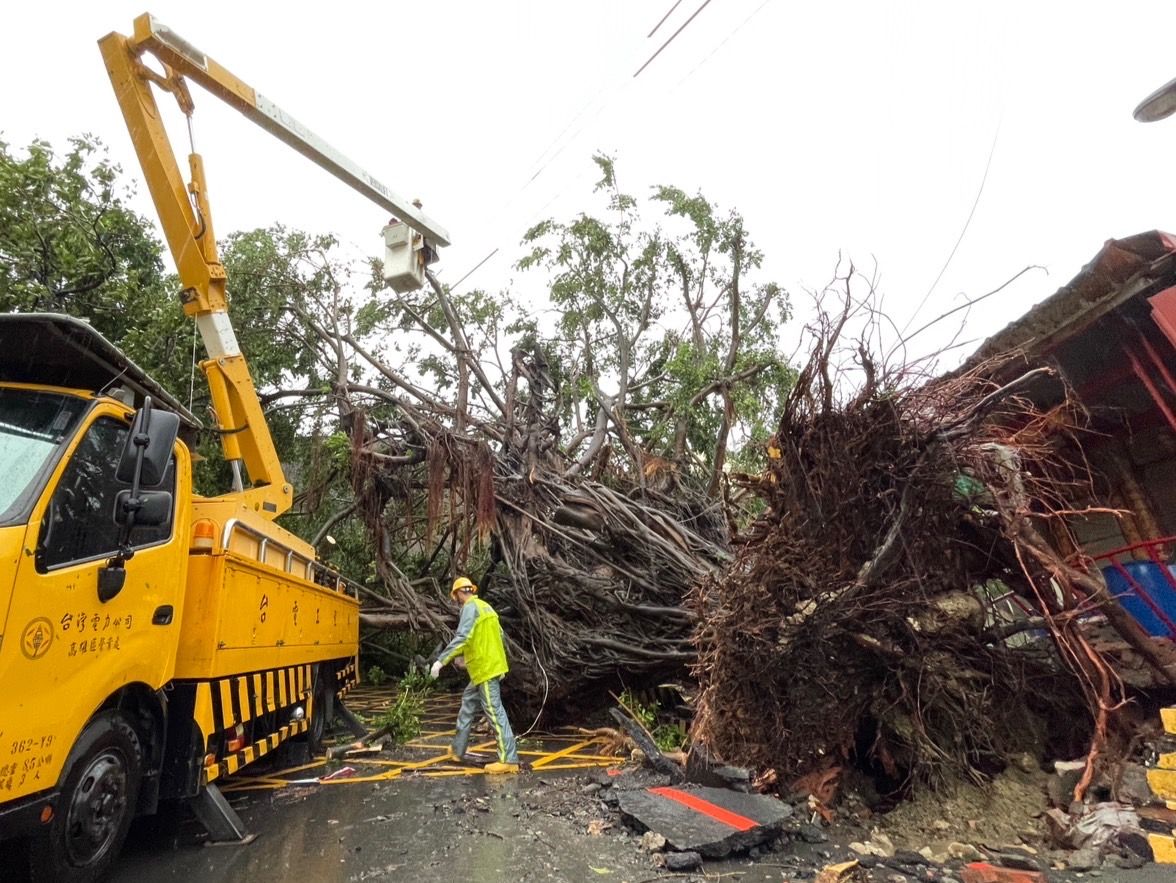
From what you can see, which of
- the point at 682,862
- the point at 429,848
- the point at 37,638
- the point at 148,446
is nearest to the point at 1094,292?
the point at 682,862

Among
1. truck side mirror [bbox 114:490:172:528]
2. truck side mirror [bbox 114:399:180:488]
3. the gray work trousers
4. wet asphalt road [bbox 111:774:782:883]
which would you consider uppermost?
truck side mirror [bbox 114:399:180:488]

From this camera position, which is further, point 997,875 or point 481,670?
point 481,670

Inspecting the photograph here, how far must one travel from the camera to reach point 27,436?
312 centimetres

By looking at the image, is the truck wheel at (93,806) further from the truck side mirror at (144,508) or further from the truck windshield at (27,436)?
the truck windshield at (27,436)

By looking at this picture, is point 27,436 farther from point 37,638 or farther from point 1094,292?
point 1094,292

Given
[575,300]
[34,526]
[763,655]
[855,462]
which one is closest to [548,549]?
[763,655]

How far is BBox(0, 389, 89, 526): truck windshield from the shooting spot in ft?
9.39

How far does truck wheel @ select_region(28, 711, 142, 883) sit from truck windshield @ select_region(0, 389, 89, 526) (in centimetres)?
108

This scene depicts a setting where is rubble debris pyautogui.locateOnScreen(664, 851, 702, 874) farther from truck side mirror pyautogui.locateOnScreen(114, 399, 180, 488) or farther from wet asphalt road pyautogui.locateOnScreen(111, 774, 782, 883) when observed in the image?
truck side mirror pyautogui.locateOnScreen(114, 399, 180, 488)

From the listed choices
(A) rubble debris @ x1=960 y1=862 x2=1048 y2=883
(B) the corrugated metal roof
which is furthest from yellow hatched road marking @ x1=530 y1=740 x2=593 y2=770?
(B) the corrugated metal roof

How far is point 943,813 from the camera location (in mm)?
4469

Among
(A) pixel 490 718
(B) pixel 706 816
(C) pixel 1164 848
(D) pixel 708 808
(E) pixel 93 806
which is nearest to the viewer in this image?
(E) pixel 93 806

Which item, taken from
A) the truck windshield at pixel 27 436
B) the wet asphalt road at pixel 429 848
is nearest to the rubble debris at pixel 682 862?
the wet asphalt road at pixel 429 848

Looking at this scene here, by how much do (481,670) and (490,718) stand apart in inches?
16.9
